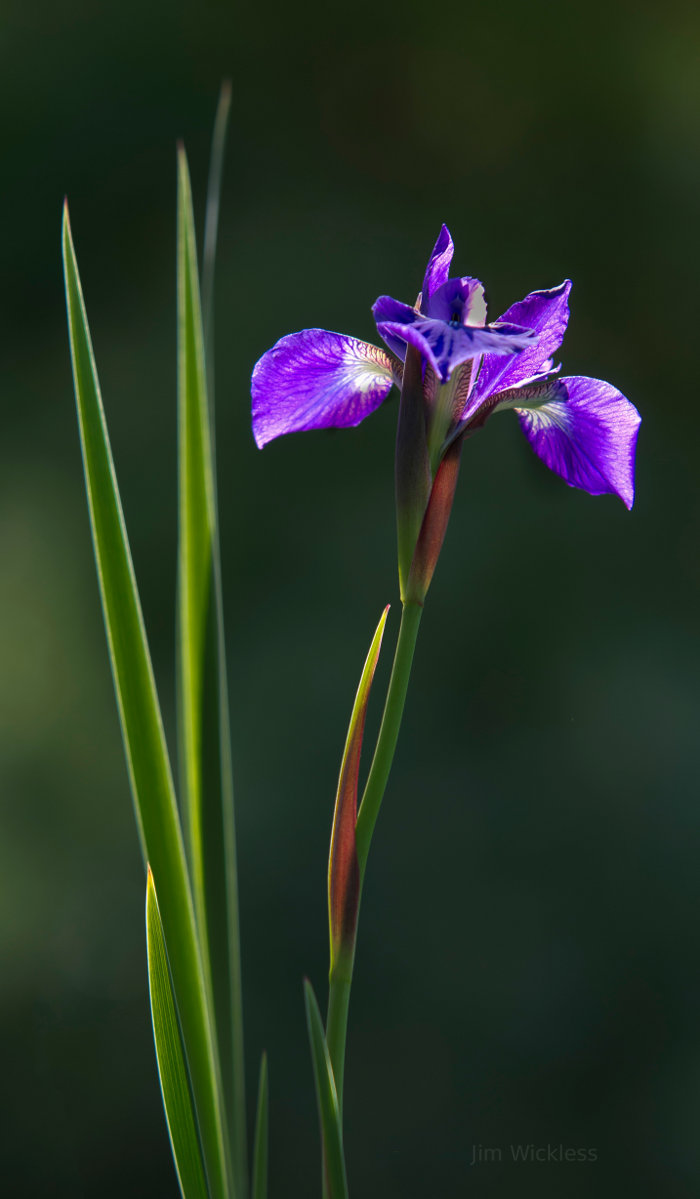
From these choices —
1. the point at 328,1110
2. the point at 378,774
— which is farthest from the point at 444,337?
the point at 328,1110

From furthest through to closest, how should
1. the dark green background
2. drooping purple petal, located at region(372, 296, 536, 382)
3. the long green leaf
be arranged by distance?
the dark green background → the long green leaf → drooping purple petal, located at region(372, 296, 536, 382)

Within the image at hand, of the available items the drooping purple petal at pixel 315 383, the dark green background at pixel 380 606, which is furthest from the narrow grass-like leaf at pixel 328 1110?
the dark green background at pixel 380 606

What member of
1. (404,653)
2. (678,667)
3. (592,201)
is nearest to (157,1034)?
(404,653)

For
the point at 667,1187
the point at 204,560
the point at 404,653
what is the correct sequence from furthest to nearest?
the point at 667,1187 < the point at 204,560 < the point at 404,653

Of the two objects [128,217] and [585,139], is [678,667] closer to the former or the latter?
[585,139]

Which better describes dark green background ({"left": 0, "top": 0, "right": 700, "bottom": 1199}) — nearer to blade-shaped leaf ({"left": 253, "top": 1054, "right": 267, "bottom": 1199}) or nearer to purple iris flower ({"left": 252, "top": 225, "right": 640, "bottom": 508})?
blade-shaped leaf ({"left": 253, "top": 1054, "right": 267, "bottom": 1199})

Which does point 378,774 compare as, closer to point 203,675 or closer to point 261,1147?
point 203,675

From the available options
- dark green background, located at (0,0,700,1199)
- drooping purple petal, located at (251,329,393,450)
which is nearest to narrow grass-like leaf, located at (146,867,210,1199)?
drooping purple petal, located at (251,329,393,450)
